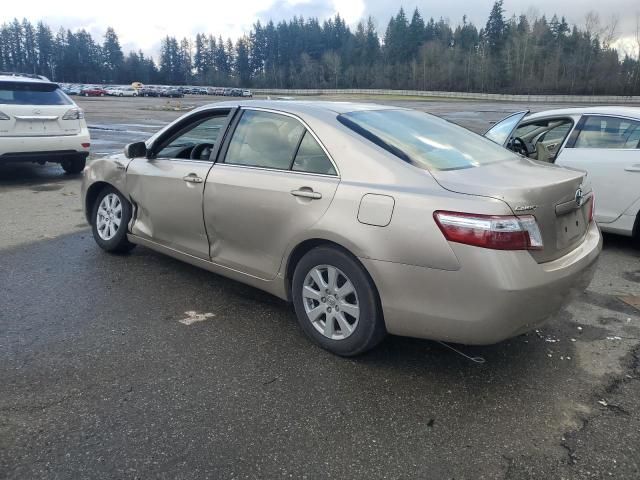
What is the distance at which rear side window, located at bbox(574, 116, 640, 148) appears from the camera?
18.4 feet

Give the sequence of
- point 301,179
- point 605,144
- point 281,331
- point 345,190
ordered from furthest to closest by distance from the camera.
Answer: point 605,144
point 281,331
point 301,179
point 345,190

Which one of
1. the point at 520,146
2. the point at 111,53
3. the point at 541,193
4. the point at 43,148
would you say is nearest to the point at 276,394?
the point at 541,193

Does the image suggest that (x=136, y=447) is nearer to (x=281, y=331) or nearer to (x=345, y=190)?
(x=281, y=331)

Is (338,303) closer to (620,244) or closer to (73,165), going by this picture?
(620,244)

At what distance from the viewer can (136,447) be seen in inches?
99.2

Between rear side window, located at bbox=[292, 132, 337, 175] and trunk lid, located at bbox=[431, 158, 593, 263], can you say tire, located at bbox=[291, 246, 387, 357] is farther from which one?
trunk lid, located at bbox=[431, 158, 593, 263]

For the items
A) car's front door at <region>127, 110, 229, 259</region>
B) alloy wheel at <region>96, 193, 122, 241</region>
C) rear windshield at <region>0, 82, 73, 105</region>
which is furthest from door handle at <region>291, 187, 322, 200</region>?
rear windshield at <region>0, 82, 73, 105</region>

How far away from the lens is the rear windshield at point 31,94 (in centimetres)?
871

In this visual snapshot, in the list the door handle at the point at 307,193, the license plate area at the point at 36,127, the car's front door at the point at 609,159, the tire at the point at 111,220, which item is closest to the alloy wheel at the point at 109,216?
the tire at the point at 111,220

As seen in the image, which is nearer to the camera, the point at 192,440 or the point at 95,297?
the point at 192,440

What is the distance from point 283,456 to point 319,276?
1.19m

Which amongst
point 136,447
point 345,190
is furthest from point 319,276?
point 136,447

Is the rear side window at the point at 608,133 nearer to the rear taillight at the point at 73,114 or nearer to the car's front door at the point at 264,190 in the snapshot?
the car's front door at the point at 264,190

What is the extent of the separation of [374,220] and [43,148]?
7.81 m
